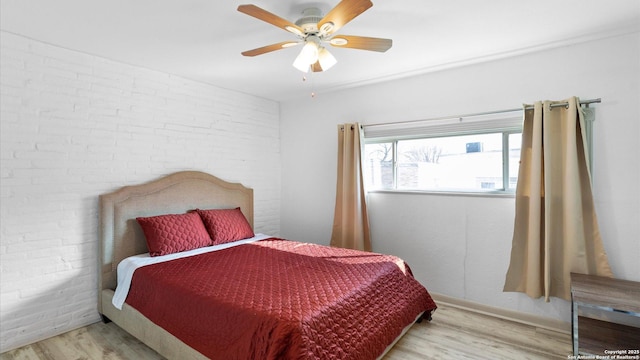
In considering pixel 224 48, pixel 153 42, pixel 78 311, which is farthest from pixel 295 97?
pixel 78 311

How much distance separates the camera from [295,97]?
4074mm

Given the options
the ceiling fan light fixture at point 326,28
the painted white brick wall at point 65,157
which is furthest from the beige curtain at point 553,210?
the painted white brick wall at point 65,157

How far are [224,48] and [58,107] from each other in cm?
133

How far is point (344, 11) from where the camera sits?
5.34ft

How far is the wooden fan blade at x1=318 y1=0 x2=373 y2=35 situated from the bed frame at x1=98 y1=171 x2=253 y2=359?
6.39 ft

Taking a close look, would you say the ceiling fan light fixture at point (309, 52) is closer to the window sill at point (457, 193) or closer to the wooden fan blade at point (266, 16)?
the wooden fan blade at point (266, 16)

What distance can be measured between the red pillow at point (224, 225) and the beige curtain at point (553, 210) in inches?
96.8

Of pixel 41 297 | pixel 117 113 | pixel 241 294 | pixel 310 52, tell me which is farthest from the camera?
pixel 117 113

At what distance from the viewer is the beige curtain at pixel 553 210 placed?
2.33 meters

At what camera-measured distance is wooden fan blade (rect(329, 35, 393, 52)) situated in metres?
1.92

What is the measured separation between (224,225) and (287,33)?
6.17 feet

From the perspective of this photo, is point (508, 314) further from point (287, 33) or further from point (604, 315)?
point (287, 33)

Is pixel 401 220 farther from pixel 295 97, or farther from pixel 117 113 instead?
pixel 117 113

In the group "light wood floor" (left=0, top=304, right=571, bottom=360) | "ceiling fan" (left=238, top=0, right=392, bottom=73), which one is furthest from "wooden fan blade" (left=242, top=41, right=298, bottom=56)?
"light wood floor" (left=0, top=304, right=571, bottom=360)
